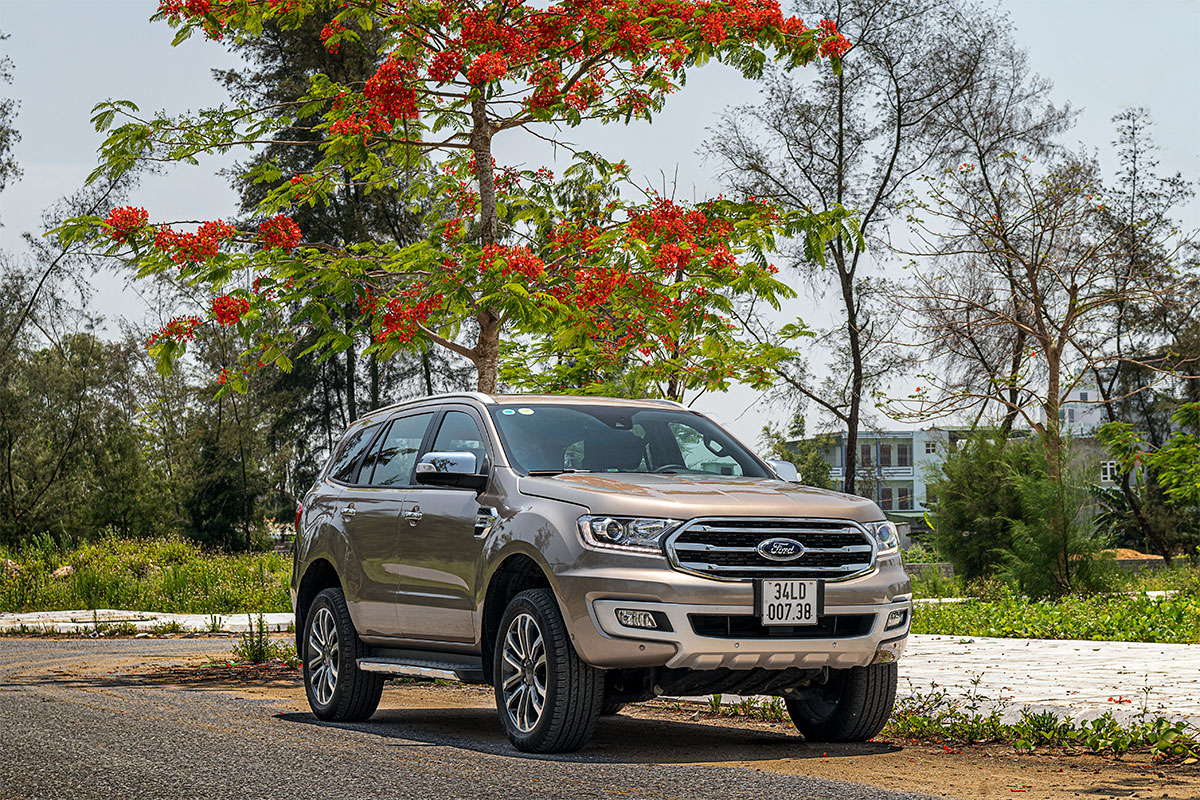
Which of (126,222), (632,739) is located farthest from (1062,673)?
(126,222)

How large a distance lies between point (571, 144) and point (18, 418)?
31320 millimetres

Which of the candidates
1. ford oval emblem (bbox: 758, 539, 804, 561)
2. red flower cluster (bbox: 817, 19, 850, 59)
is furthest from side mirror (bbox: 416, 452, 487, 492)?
red flower cluster (bbox: 817, 19, 850, 59)

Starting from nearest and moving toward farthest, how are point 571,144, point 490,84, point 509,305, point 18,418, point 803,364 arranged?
point 509,305, point 490,84, point 571,144, point 803,364, point 18,418

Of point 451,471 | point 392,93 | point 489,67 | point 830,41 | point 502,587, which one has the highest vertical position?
point 830,41

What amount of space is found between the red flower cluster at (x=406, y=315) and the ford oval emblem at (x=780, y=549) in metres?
6.79

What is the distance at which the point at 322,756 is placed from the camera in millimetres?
7297

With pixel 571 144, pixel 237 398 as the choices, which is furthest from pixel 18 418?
pixel 571 144

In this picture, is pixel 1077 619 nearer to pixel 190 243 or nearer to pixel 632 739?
pixel 632 739

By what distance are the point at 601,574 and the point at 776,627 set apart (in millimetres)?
965

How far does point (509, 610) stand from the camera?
755 cm

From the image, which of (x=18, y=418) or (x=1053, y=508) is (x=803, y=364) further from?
(x=18, y=418)

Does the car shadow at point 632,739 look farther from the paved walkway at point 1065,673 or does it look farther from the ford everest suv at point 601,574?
the paved walkway at point 1065,673

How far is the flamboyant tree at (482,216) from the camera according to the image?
43.2ft

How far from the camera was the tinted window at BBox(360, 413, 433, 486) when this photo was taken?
9266 mm
